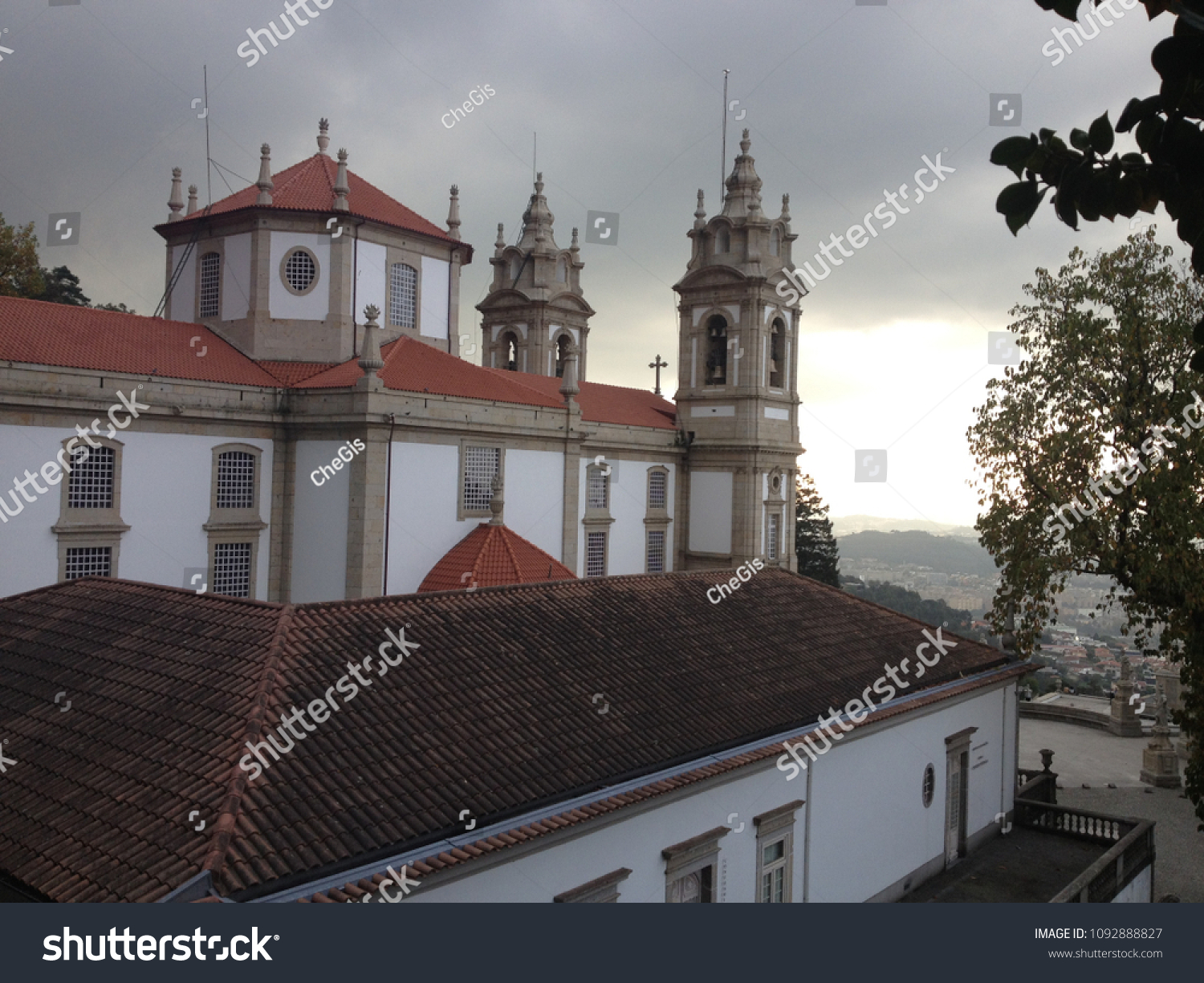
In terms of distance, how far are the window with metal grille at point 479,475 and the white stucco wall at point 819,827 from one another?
1123cm

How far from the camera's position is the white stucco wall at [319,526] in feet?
66.5

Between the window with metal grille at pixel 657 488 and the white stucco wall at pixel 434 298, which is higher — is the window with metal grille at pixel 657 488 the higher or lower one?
the lower one

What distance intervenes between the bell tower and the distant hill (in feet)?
74.9

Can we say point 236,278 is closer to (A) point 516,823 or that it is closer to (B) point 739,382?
(B) point 739,382

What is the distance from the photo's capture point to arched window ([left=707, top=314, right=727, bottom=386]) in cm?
3281

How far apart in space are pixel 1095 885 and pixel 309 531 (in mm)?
16055

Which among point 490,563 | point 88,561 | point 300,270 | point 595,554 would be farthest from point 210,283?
point 595,554

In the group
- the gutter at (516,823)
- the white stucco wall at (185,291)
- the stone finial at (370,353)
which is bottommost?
the gutter at (516,823)

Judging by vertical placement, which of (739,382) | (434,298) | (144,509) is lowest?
(144,509)

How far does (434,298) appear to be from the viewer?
26.3 metres

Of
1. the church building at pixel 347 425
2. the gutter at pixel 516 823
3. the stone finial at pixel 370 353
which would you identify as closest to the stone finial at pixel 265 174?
the church building at pixel 347 425

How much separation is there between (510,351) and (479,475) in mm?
17798

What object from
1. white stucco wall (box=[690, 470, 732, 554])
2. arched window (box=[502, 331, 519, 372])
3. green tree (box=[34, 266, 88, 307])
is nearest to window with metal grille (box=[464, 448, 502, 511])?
white stucco wall (box=[690, 470, 732, 554])

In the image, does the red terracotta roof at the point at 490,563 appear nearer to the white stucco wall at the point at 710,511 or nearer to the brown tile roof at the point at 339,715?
the brown tile roof at the point at 339,715
